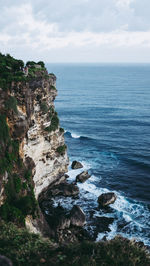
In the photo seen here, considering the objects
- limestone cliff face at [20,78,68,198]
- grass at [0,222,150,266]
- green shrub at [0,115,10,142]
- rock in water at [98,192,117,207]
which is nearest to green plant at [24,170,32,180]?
limestone cliff face at [20,78,68,198]

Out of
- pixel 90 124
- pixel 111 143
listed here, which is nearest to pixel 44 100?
pixel 111 143

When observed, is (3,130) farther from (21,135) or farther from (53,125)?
(53,125)

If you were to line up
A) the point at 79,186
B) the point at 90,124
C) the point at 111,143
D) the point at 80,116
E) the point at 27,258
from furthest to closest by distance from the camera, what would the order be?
the point at 80,116, the point at 90,124, the point at 111,143, the point at 79,186, the point at 27,258

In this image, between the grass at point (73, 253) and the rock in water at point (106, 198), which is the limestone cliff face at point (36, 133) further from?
the rock in water at point (106, 198)

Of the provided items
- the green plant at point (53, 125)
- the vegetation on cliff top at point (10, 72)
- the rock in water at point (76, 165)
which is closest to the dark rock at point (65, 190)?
the rock in water at point (76, 165)

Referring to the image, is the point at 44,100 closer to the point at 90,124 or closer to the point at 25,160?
the point at 25,160

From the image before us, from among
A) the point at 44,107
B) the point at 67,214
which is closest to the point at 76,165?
the point at 67,214
